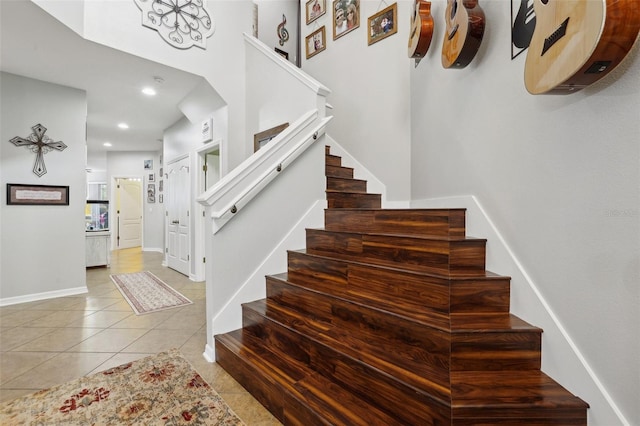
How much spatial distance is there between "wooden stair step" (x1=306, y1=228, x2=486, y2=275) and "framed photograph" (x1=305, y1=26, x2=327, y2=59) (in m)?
3.23

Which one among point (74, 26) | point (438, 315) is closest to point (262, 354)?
point (438, 315)

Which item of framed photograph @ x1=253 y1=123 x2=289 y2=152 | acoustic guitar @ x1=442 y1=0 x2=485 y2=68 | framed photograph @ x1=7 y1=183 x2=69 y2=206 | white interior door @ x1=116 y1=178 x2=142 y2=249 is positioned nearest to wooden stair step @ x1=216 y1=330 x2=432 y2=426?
acoustic guitar @ x1=442 y1=0 x2=485 y2=68

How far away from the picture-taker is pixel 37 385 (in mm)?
1663

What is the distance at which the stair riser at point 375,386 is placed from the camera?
3.35 feet

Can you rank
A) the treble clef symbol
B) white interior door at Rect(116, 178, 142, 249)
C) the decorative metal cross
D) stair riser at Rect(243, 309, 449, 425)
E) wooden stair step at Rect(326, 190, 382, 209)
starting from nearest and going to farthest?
stair riser at Rect(243, 309, 449, 425)
wooden stair step at Rect(326, 190, 382, 209)
the decorative metal cross
the treble clef symbol
white interior door at Rect(116, 178, 142, 249)

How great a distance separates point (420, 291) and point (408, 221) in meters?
0.56

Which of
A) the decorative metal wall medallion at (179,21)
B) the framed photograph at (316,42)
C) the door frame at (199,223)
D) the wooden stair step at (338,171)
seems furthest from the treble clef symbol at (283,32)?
the wooden stair step at (338,171)

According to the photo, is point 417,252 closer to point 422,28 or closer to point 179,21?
point 422,28

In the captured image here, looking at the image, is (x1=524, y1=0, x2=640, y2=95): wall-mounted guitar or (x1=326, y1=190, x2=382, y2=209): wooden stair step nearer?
(x1=524, y1=0, x2=640, y2=95): wall-mounted guitar

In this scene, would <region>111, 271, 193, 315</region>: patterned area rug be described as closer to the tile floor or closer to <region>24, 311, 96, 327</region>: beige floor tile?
the tile floor

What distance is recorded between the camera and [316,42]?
404 cm

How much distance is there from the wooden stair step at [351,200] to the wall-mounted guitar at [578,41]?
165 cm

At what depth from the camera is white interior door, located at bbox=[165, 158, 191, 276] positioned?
459cm

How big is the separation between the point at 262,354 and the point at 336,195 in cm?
145
